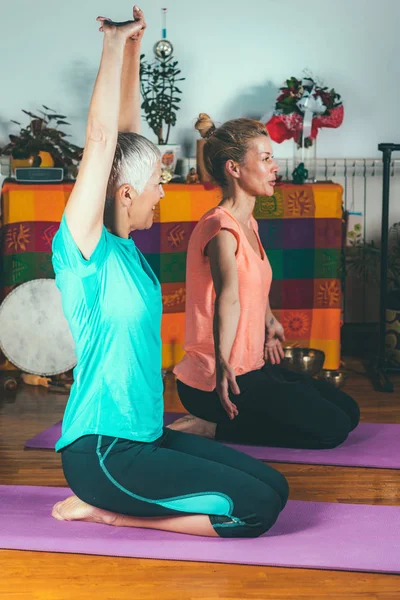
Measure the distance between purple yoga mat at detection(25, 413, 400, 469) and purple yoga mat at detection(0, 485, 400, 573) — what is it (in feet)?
1.41

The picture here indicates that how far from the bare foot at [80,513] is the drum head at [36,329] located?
1.36 metres

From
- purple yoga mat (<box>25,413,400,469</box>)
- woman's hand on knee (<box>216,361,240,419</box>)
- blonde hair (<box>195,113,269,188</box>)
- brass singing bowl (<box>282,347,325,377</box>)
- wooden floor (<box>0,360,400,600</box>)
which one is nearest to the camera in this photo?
wooden floor (<box>0,360,400,600</box>)

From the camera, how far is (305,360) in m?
3.49

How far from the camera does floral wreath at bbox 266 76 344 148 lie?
12.9 feet

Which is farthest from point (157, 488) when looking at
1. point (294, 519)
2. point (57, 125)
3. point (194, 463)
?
point (57, 125)

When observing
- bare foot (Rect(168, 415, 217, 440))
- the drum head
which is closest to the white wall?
the drum head

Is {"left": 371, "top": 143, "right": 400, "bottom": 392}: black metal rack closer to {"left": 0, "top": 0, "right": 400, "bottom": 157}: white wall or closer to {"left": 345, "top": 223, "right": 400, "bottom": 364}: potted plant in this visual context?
{"left": 345, "top": 223, "right": 400, "bottom": 364}: potted plant

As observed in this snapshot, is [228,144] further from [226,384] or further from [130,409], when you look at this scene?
[130,409]

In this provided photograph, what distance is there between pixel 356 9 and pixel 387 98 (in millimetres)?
422

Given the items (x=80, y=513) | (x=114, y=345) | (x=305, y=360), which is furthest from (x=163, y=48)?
(x=80, y=513)

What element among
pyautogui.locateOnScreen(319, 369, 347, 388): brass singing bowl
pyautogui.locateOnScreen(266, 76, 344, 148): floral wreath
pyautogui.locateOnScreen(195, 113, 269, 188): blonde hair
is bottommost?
pyautogui.locateOnScreen(319, 369, 347, 388): brass singing bowl

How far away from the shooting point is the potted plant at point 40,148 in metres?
3.90

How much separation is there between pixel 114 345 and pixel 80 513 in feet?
1.40

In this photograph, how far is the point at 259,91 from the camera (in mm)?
4281
